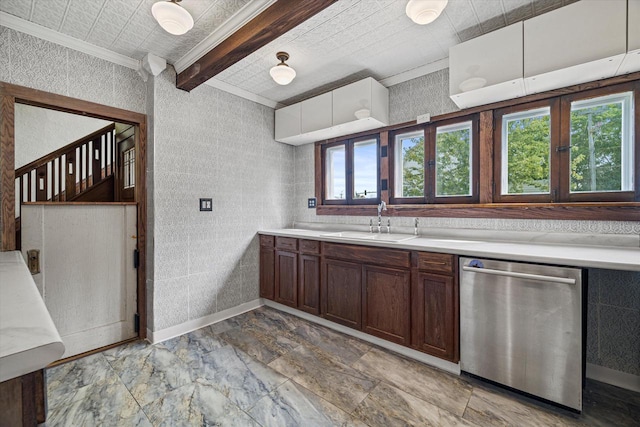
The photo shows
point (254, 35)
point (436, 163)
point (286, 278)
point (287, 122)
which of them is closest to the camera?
point (254, 35)

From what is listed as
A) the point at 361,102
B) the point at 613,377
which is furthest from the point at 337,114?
the point at 613,377

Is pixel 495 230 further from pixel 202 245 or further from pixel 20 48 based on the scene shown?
pixel 20 48

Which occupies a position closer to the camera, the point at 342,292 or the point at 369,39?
the point at 369,39

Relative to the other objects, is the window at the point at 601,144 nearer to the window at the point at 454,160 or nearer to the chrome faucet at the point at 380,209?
the window at the point at 454,160

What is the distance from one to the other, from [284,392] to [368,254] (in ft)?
3.96

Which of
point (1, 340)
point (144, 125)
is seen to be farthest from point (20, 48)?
point (1, 340)

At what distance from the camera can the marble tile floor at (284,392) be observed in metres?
1.62

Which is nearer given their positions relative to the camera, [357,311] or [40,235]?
[40,235]

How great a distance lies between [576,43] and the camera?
1.76 metres

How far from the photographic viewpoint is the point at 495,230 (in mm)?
2396

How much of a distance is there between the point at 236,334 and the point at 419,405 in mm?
1692

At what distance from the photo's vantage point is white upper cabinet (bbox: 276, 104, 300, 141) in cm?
336

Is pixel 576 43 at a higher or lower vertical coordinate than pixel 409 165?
higher

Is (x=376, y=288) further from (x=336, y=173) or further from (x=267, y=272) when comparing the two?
(x=336, y=173)
